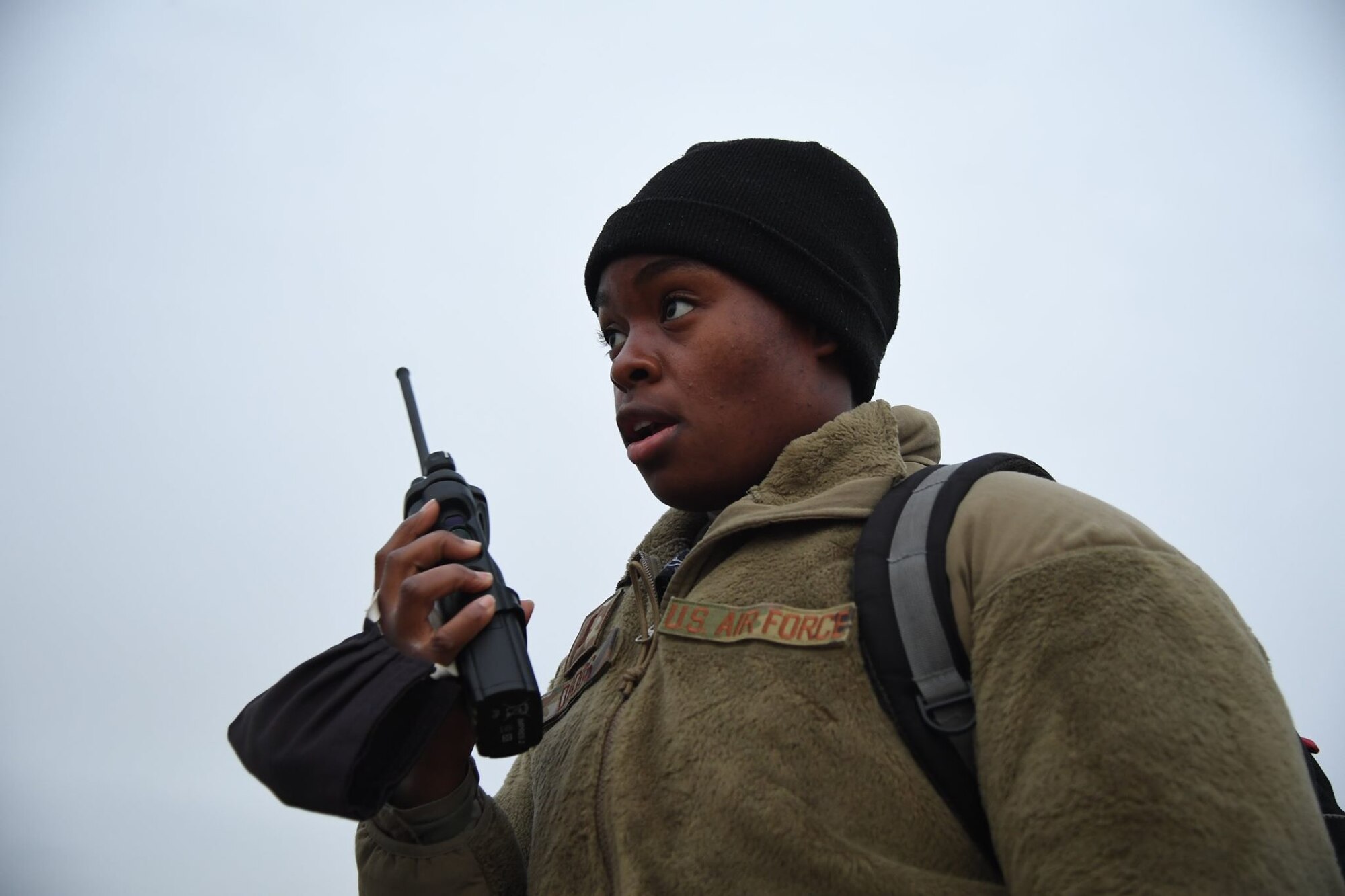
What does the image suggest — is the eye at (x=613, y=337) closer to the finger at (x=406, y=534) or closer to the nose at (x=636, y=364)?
the nose at (x=636, y=364)

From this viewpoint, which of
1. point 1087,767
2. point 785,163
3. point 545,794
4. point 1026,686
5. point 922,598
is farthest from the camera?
point 785,163

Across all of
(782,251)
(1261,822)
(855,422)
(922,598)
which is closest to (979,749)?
(922,598)

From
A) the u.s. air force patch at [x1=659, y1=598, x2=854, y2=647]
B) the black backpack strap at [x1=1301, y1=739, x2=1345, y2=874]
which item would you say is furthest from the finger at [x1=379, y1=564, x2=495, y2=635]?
the black backpack strap at [x1=1301, y1=739, x2=1345, y2=874]

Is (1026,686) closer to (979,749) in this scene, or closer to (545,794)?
(979,749)

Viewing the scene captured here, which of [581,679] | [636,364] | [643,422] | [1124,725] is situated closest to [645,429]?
[643,422]

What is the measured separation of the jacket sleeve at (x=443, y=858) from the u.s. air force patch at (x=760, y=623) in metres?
0.55

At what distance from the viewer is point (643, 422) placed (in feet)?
7.92

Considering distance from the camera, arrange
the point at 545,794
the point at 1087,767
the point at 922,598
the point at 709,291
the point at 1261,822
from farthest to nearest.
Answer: the point at 709,291 → the point at 545,794 → the point at 922,598 → the point at 1087,767 → the point at 1261,822

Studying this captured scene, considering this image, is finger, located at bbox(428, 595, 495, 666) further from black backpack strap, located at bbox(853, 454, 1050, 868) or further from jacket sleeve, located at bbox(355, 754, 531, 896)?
black backpack strap, located at bbox(853, 454, 1050, 868)

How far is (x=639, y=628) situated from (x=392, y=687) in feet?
2.34

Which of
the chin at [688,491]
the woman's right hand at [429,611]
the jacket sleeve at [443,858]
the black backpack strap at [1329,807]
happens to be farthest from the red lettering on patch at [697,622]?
the black backpack strap at [1329,807]

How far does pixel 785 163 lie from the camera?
2.81m

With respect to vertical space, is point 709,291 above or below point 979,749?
above

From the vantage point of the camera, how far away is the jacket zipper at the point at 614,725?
1873 millimetres
